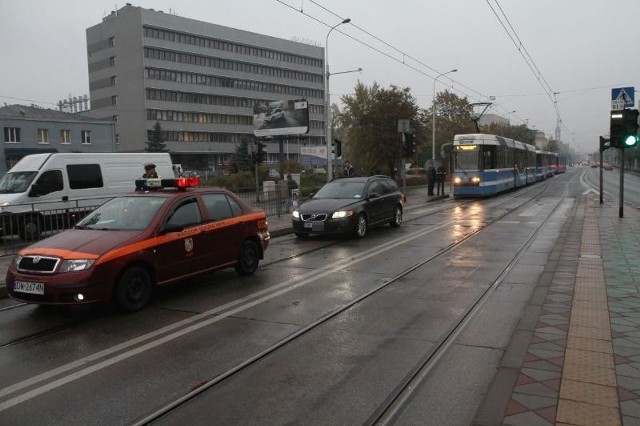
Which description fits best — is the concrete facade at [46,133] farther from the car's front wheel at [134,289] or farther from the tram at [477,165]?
the car's front wheel at [134,289]

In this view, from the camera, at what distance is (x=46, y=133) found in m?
55.2

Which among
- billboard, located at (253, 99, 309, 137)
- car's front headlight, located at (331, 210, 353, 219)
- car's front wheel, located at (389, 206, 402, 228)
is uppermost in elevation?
billboard, located at (253, 99, 309, 137)

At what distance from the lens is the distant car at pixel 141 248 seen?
6.26 meters

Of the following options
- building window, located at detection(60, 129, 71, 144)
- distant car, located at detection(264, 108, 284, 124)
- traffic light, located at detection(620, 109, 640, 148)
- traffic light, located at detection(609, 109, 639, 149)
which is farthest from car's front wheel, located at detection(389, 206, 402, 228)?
building window, located at detection(60, 129, 71, 144)

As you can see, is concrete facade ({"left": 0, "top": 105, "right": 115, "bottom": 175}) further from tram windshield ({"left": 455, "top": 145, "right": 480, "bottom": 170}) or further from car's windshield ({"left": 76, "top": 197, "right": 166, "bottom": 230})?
car's windshield ({"left": 76, "top": 197, "right": 166, "bottom": 230})

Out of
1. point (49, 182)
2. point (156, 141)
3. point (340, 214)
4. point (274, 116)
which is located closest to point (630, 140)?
point (340, 214)

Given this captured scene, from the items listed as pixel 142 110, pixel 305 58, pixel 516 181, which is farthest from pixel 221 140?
pixel 516 181

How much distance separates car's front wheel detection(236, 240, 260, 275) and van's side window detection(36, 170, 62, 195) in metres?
8.14

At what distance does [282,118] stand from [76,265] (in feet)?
113

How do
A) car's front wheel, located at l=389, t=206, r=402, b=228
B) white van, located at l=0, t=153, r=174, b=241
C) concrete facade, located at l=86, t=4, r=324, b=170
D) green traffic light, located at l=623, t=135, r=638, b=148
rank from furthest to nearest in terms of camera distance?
concrete facade, located at l=86, t=4, r=324, b=170 < car's front wheel, located at l=389, t=206, r=402, b=228 < green traffic light, located at l=623, t=135, r=638, b=148 < white van, located at l=0, t=153, r=174, b=241

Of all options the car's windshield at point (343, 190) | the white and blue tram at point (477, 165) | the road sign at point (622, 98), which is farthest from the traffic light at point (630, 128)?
the white and blue tram at point (477, 165)

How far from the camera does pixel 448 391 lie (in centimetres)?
436

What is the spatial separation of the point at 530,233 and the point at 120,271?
10.8 m

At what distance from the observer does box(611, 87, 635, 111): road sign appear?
1582 centimetres
